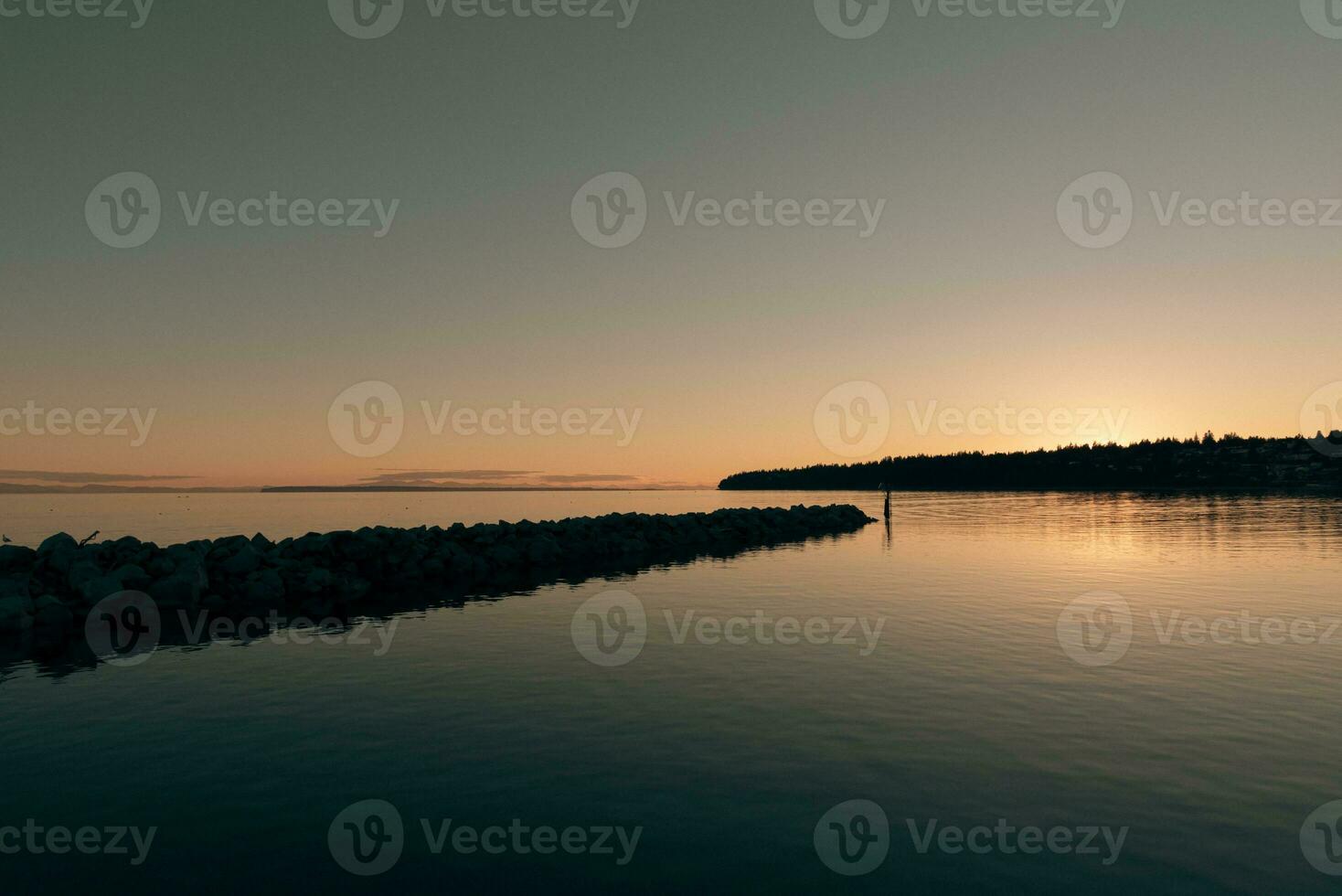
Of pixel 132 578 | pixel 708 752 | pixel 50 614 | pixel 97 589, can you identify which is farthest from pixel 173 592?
pixel 708 752

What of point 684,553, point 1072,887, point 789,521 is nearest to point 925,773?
point 1072,887

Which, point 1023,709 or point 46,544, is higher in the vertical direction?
point 46,544

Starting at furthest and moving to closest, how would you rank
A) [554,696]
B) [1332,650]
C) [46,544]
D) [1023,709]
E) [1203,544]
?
[1203,544], [46,544], [1332,650], [554,696], [1023,709]

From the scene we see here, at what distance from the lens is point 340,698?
14.5 metres

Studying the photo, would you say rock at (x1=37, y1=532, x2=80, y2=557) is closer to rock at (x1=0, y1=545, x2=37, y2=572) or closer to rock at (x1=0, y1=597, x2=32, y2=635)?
rock at (x1=0, y1=545, x2=37, y2=572)

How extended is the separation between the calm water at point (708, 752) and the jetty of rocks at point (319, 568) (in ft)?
21.8

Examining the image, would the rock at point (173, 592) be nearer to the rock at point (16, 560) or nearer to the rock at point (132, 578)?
the rock at point (132, 578)

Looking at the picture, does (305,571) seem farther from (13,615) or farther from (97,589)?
(13,615)

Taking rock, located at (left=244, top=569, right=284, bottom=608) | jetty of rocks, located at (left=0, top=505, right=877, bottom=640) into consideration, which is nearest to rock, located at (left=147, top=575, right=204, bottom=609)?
jetty of rocks, located at (left=0, top=505, right=877, bottom=640)

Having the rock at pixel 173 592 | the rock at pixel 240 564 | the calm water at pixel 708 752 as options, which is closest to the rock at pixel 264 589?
the rock at pixel 240 564

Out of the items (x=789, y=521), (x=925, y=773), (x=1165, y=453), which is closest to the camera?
(x=925, y=773)

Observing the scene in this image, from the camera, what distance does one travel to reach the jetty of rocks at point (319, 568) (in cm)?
2486

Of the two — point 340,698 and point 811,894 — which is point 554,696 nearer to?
point 340,698

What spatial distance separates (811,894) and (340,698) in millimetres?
10085
